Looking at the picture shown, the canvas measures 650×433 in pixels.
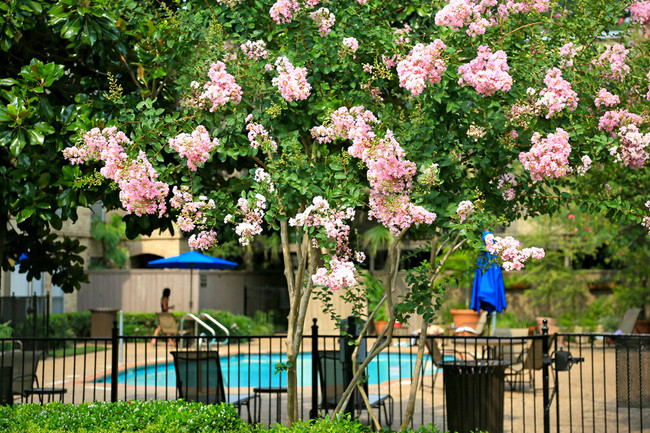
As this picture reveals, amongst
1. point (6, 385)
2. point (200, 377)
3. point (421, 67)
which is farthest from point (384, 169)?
point (6, 385)

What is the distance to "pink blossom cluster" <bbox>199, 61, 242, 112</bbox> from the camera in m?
5.14

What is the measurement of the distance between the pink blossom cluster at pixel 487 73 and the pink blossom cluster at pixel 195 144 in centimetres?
162

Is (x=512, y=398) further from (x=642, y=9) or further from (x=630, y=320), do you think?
(x=630, y=320)

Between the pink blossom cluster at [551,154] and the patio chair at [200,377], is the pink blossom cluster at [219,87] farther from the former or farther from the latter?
the patio chair at [200,377]

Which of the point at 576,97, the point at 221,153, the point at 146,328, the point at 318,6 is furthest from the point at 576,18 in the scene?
the point at 146,328

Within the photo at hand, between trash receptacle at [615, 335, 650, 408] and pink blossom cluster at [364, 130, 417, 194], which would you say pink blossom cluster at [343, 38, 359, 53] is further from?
trash receptacle at [615, 335, 650, 408]

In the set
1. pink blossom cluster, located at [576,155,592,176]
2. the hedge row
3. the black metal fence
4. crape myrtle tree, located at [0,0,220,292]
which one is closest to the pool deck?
the black metal fence

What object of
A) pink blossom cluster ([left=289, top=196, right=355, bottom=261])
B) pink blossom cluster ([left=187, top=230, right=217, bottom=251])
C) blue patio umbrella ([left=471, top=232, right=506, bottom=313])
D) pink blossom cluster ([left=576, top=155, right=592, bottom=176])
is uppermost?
pink blossom cluster ([left=576, top=155, right=592, bottom=176])

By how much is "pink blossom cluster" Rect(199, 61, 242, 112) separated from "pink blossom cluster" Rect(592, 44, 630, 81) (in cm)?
242

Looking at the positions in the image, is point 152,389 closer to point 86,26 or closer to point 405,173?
point 86,26

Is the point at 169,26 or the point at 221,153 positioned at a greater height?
the point at 169,26

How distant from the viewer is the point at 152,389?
13.1m

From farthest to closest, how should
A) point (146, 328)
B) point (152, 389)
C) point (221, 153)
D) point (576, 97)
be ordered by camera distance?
point (146, 328) < point (152, 389) < point (221, 153) < point (576, 97)

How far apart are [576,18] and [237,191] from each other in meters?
2.62
